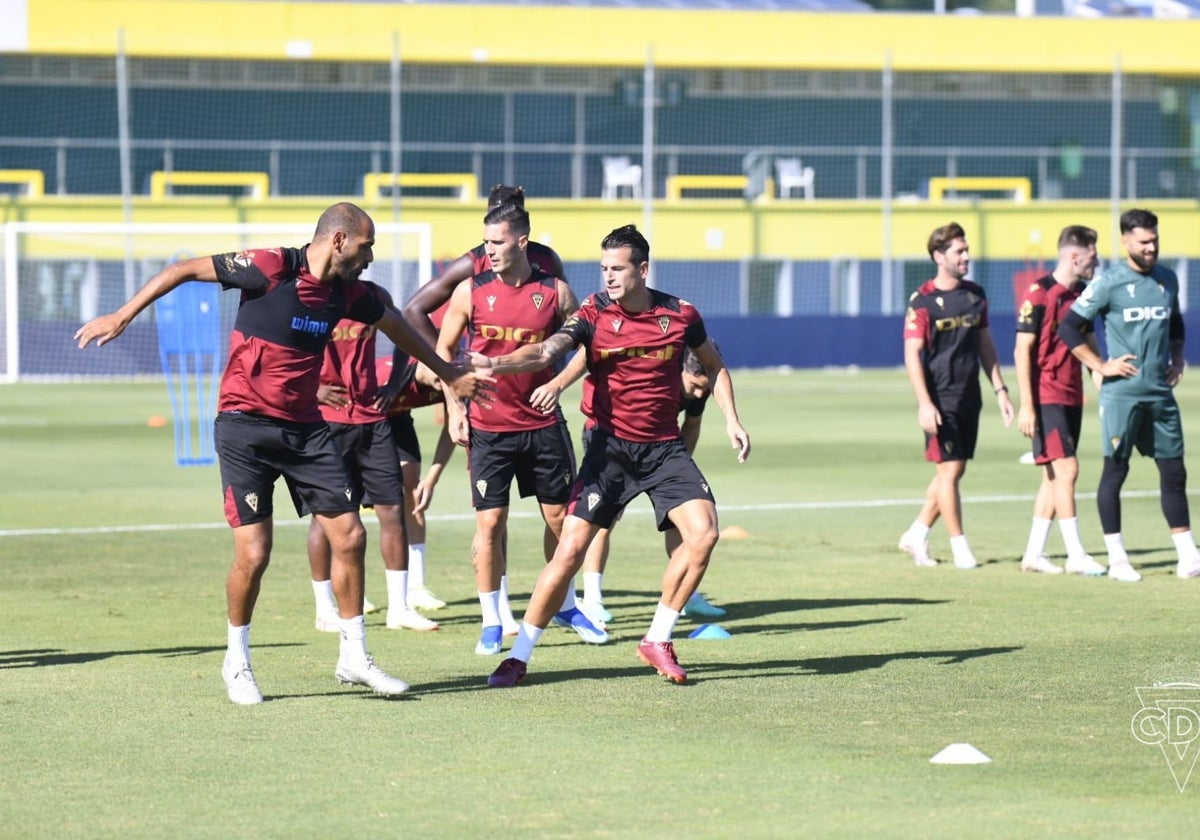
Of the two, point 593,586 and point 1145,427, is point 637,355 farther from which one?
point 1145,427

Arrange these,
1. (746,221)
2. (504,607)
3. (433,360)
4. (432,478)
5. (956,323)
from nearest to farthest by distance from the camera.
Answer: (433,360), (504,607), (432,478), (956,323), (746,221)

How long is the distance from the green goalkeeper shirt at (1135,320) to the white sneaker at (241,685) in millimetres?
6592

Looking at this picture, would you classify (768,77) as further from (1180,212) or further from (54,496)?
(54,496)

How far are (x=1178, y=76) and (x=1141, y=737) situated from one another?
48.0 metres

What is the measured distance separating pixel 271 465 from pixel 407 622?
2338 mm

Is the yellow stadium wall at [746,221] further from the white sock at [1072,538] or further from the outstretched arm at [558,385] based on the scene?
the outstretched arm at [558,385]

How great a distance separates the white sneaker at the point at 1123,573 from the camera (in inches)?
489

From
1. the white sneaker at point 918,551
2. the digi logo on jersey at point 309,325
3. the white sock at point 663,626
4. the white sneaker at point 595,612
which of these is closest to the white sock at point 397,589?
the white sneaker at point 595,612

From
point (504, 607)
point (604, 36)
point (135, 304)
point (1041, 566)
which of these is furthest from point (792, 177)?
point (135, 304)

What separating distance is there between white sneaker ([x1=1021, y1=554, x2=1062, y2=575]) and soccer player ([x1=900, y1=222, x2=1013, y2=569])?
585 mm

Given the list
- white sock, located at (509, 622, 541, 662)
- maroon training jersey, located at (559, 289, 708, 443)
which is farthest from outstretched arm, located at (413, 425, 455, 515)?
white sock, located at (509, 622, 541, 662)

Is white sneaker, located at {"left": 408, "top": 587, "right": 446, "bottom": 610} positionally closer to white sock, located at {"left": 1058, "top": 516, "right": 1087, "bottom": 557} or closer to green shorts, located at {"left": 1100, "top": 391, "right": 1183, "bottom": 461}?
white sock, located at {"left": 1058, "top": 516, "right": 1087, "bottom": 557}

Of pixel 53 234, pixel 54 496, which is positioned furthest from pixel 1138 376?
pixel 53 234

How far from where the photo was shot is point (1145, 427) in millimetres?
12820
